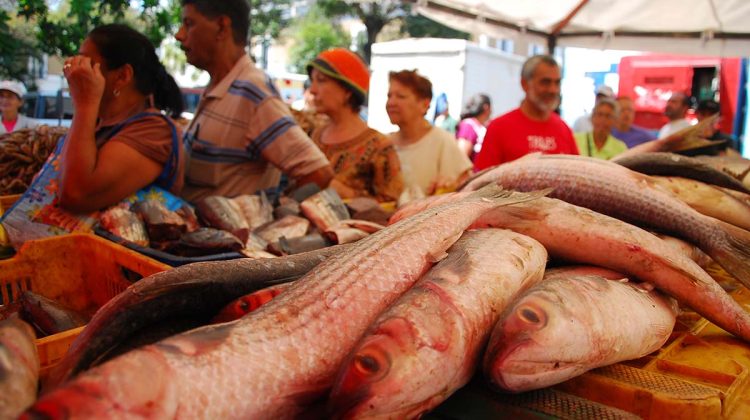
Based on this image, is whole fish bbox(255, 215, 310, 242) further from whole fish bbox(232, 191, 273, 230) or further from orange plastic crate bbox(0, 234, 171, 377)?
orange plastic crate bbox(0, 234, 171, 377)

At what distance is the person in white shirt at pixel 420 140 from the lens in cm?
570

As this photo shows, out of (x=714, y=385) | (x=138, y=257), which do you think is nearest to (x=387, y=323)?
(x=714, y=385)

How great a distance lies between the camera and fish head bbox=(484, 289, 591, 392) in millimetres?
1351

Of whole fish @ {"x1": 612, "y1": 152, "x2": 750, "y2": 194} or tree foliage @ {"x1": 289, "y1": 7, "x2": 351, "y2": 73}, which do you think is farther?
Answer: tree foliage @ {"x1": 289, "y1": 7, "x2": 351, "y2": 73}

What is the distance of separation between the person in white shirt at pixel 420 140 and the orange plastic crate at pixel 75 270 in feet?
10.9

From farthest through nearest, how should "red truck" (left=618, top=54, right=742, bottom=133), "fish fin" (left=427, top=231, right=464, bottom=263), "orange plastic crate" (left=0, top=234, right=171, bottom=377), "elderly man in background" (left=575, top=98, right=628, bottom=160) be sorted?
"red truck" (left=618, top=54, right=742, bottom=133)
"elderly man in background" (left=575, top=98, right=628, bottom=160)
"orange plastic crate" (left=0, top=234, right=171, bottom=377)
"fish fin" (left=427, top=231, right=464, bottom=263)

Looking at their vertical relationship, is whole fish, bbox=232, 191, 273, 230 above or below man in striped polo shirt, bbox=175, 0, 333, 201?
below

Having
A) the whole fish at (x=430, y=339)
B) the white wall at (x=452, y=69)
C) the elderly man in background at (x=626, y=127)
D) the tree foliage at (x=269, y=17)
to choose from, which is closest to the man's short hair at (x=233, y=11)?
the whole fish at (x=430, y=339)

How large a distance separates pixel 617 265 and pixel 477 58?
15.9 m

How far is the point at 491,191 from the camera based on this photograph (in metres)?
2.27

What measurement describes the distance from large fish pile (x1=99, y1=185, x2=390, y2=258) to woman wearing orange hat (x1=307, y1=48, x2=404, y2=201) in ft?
4.17

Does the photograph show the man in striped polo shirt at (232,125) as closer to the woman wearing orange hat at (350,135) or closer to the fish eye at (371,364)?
the woman wearing orange hat at (350,135)

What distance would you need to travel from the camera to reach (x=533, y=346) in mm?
1351

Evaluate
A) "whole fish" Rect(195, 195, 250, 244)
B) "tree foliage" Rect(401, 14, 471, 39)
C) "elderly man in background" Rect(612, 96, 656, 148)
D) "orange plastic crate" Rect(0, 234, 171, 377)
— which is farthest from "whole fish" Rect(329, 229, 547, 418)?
→ "tree foliage" Rect(401, 14, 471, 39)
